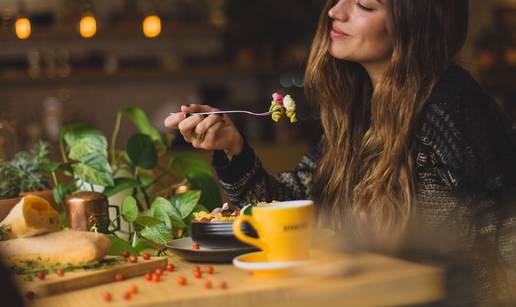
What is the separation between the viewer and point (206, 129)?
5.17ft

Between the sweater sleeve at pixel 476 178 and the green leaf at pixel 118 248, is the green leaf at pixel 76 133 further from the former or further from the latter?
the sweater sleeve at pixel 476 178

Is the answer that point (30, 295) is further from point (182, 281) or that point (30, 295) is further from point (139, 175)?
point (139, 175)

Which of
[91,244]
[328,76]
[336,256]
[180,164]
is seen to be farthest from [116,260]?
[328,76]

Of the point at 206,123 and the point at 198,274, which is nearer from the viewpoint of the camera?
the point at 198,274

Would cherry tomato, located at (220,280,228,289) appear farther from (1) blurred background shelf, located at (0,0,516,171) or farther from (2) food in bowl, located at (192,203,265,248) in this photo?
(1) blurred background shelf, located at (0,0,516,171)

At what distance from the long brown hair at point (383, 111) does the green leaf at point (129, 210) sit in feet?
1.20

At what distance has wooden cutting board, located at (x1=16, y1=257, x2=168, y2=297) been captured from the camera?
36.6 inches

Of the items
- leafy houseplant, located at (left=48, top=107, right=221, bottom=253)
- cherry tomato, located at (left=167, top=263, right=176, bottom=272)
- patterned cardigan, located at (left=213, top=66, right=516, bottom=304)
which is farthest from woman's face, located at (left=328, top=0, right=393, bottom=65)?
cherry tomato, located at (left=167, top=263, right=176, bottom=272)

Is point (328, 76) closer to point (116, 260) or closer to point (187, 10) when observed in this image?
point (116, 260)

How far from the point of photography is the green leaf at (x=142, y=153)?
5.60 ft

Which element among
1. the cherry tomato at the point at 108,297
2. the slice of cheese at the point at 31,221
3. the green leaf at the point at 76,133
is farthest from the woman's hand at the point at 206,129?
the cherry tomato at the point at 108,297

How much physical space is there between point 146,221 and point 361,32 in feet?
2.17

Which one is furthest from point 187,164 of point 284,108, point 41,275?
point 41,275

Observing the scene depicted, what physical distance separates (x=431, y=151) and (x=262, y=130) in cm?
356
